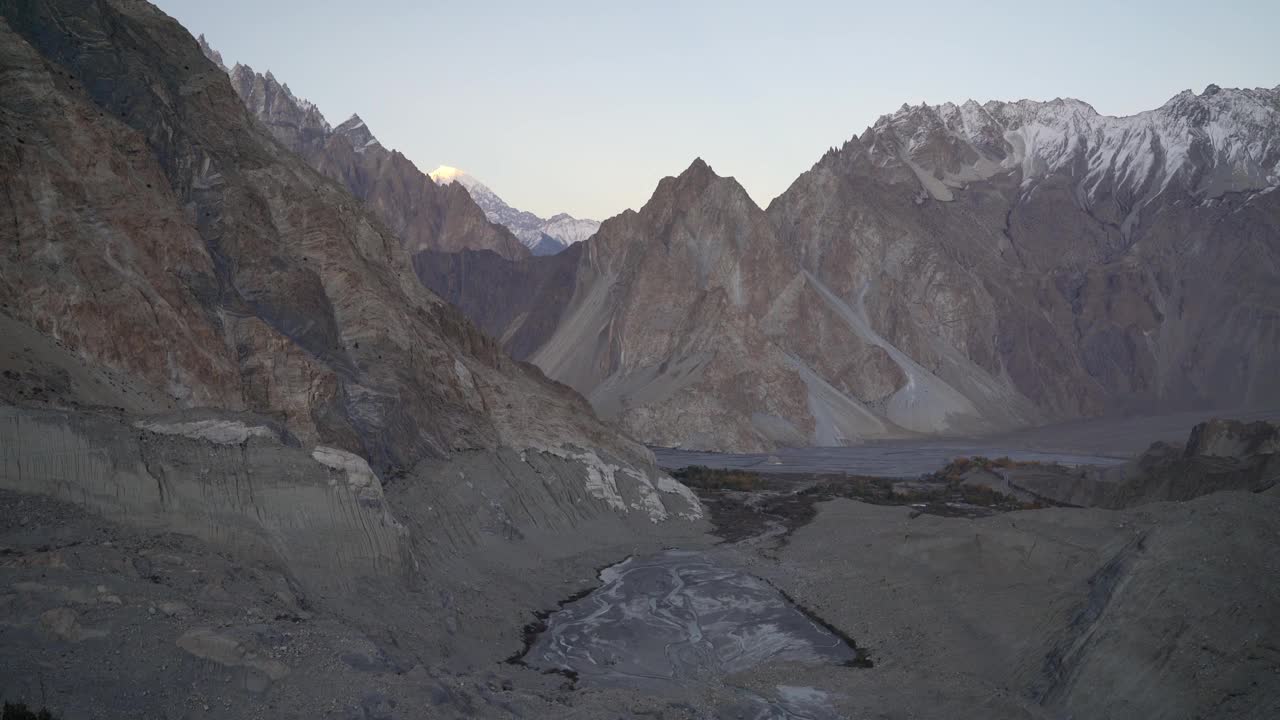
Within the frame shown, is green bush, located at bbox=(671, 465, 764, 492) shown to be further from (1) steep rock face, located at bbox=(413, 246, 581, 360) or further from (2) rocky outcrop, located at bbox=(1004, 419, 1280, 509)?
(1) steep rock face, located at bbox=(413, 246, 581, 360)

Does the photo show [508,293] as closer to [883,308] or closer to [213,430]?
[883,308]

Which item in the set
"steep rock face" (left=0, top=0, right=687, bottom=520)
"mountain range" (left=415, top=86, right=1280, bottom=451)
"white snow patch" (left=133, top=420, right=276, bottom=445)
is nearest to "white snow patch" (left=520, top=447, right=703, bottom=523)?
"steep rock face" (left=0, top=0, right=687, bottom=520)

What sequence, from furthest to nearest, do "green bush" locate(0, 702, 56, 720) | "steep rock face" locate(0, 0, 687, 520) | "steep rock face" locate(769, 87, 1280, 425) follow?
1. "steep rock face" locate(769, 87, 1280, 425)
2. "steep rock face" locate(0, 0, 687, 520)
3. "green bush" locate(0, 702, 56, 720)

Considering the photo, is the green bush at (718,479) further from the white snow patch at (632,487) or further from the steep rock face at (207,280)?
the steep rock face at (207,280)

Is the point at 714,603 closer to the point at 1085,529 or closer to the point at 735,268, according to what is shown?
the point at 1085,529

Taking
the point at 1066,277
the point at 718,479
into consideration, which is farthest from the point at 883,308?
the point at 718,479
